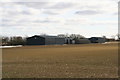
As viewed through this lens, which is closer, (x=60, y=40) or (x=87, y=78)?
(x=87, y=78)

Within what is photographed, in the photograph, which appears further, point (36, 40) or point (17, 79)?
point (36, 40)

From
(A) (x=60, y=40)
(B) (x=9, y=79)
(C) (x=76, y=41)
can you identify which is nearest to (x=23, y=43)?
(A) (x=60, y=40)

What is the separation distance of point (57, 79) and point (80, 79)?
97 centimetres

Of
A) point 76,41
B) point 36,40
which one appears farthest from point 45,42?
point 76,41

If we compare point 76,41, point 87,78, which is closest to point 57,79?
point 87,78

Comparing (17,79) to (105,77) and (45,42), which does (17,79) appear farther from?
(45,42)

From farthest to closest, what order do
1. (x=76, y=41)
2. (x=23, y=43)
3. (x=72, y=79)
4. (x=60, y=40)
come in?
1. (x=76, y=41)
2. (x=60, y=40)
3. (x=23, y=43)
4. (x=72, y=79)

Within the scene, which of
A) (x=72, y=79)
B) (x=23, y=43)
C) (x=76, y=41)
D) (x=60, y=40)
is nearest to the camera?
(x=72, y=79)

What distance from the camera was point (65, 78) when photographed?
35.3 feet

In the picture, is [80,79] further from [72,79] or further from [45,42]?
[45,42]

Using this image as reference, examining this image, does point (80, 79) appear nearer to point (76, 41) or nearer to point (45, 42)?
point (45, 42)

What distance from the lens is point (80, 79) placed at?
1056 centimetres

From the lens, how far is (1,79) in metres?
10.7

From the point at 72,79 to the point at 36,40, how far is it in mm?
78954
